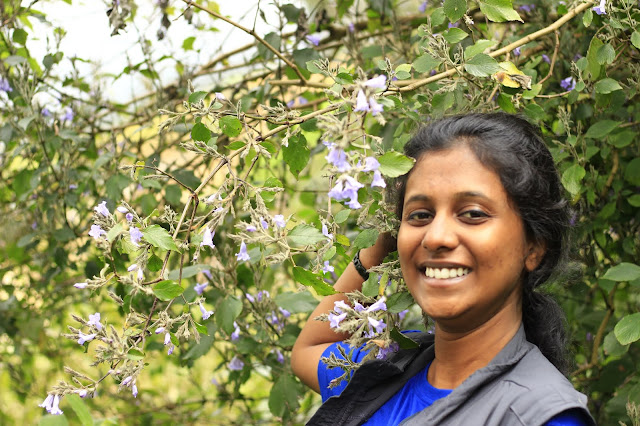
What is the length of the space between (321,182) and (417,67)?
71.2 inches

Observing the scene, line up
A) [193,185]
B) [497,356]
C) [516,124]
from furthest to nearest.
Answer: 1. [193,185]
2. [516,124]
3. [497,356]

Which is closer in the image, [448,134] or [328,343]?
[448,134]

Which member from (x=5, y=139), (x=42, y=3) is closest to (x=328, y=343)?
(x=5, y=139)

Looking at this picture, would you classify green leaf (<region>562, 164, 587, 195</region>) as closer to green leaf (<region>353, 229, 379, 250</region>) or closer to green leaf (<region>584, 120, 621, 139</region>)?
green leaf (<region>584, 120, 621, 139</region>)

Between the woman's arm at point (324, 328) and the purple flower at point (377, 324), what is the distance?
186 mm

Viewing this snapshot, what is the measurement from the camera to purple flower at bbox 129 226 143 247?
1.35m

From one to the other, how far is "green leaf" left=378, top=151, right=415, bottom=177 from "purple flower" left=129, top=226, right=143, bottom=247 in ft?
1.39

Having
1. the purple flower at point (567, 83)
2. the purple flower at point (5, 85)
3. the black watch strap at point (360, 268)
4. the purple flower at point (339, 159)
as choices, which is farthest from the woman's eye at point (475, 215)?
the purple flower at point (5, 85)

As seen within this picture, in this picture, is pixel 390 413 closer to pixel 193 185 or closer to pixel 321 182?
pixel 193 185

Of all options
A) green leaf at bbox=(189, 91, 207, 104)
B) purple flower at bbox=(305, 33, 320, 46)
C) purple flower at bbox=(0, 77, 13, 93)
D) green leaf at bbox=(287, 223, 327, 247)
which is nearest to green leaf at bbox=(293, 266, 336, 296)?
green leaf at bbox=(287, 223, 327, 247)

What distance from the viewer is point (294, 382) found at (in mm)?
2281

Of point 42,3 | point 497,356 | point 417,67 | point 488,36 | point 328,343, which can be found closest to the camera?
point 497,356

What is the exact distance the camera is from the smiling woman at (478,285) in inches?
48.7

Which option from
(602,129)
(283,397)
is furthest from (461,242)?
(283,397)
